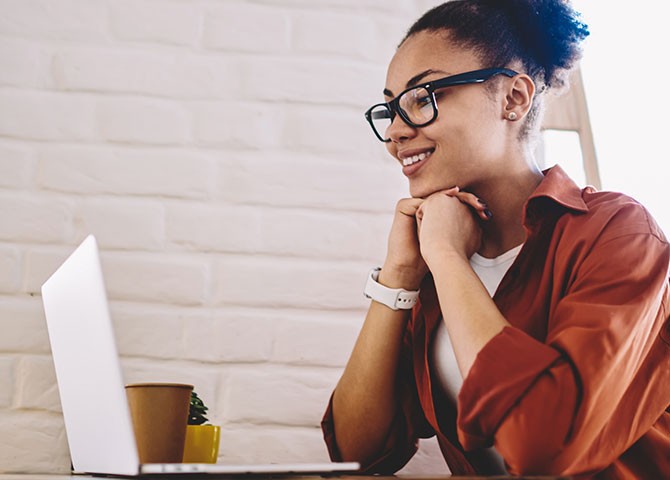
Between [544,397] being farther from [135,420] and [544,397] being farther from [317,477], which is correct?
[135,420]

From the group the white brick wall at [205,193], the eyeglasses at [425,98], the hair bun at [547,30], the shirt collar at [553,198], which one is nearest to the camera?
the shirt collar at [553,198]

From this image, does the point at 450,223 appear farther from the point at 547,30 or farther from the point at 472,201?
the point at 547,30

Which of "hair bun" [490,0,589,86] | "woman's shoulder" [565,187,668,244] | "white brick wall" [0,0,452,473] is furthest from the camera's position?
"white brick wall" [0,0,452,473]

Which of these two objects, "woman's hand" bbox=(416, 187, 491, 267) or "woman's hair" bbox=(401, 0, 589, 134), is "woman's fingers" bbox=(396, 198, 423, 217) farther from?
"woman's hair" bbox=(401, 0, 589, 134)

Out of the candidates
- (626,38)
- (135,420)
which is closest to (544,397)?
(135,420)

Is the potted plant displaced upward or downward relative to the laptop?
downward

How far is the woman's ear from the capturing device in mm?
1489

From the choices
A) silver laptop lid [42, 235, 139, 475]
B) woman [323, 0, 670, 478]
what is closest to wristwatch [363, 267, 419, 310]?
woman [323, 0, 670, 478]

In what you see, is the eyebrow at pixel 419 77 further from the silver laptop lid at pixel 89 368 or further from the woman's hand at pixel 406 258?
the silver laptop lid at pixel 89 368

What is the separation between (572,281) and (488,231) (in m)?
0.35

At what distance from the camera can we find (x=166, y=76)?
1812 millimetres

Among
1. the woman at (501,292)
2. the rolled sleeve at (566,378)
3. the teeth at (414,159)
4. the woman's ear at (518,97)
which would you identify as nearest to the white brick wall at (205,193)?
the woman at (501,292)

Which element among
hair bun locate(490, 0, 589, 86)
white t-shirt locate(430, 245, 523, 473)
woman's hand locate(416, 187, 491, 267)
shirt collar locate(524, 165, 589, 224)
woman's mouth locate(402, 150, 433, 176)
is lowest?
white t-shirt locate(430, 245, 523, 473)

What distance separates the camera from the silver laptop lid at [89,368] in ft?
3.01
